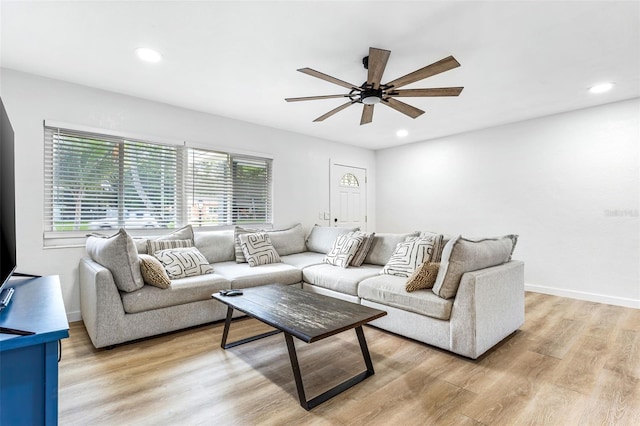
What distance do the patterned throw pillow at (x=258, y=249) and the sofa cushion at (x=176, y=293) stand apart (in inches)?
24.3

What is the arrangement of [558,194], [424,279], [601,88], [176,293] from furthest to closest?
[558,194] → [601,88] → [176,293] → [424,279]

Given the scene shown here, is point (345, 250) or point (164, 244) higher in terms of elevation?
point (164, 244)

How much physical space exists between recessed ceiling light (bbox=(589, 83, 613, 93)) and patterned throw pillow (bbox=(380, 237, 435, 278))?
7.83ft

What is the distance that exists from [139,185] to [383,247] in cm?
298

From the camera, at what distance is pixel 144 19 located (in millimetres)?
2094

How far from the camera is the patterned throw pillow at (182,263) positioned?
120 inches

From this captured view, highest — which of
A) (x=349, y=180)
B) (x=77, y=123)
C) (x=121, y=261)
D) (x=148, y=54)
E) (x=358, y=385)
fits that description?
(x=148, y=54)

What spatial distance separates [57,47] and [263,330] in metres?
2.93

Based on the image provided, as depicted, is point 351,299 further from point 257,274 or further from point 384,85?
point 384,85

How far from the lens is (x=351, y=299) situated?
320 cm

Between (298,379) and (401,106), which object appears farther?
(401,106)

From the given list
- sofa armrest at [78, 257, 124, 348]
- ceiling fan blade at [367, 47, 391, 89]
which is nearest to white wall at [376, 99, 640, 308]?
ceiling fan blade at [367, 47, 391, 89]

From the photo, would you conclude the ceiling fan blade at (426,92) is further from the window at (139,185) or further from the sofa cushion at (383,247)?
the window at (139,185)

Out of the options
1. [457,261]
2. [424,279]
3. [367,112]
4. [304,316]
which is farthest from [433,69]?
[304,316]
